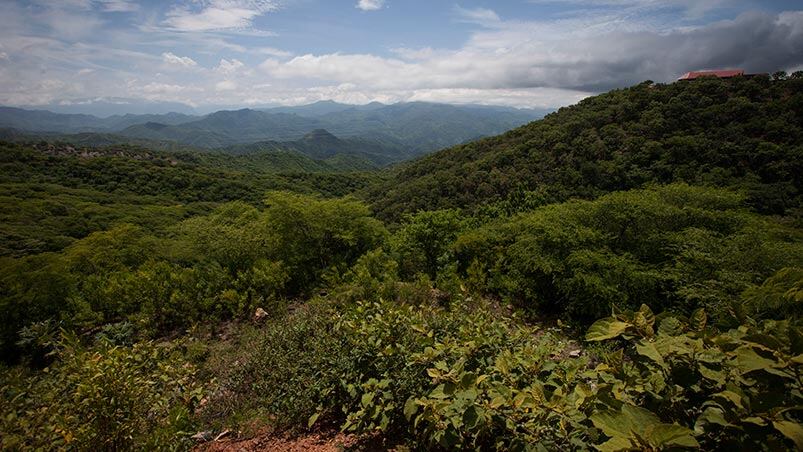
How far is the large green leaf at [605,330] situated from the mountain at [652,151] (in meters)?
33.6

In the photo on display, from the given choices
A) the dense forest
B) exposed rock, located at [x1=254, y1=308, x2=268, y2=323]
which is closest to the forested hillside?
the dense forest

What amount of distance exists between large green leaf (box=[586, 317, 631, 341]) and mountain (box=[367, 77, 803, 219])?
110 feet

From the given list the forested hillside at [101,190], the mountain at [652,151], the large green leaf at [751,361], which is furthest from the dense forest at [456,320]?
the forested hillside at [101,190]

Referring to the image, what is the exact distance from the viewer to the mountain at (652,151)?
1163 inches

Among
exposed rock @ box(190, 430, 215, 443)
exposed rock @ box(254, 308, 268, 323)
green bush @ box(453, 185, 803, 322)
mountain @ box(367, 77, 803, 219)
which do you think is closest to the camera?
exposed rock @ box(190, 430, 215, 443)

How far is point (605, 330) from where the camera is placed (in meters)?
1.84

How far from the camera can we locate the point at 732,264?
1049cm

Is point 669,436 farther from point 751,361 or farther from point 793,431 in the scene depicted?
point 751,361

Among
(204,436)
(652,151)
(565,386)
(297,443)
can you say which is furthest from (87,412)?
(652,151)

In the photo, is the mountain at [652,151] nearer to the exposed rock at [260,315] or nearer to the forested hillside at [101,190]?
the exposed rock at [260,315]

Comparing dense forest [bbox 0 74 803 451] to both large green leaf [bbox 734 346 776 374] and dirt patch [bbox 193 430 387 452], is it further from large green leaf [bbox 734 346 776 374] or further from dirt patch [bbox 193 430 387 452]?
dirt patch [bbox 193 430 387 452]

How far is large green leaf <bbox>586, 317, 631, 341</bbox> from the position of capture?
1.77 metres

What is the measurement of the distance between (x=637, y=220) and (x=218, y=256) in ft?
52.5

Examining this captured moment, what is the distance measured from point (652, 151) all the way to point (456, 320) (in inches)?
1613
